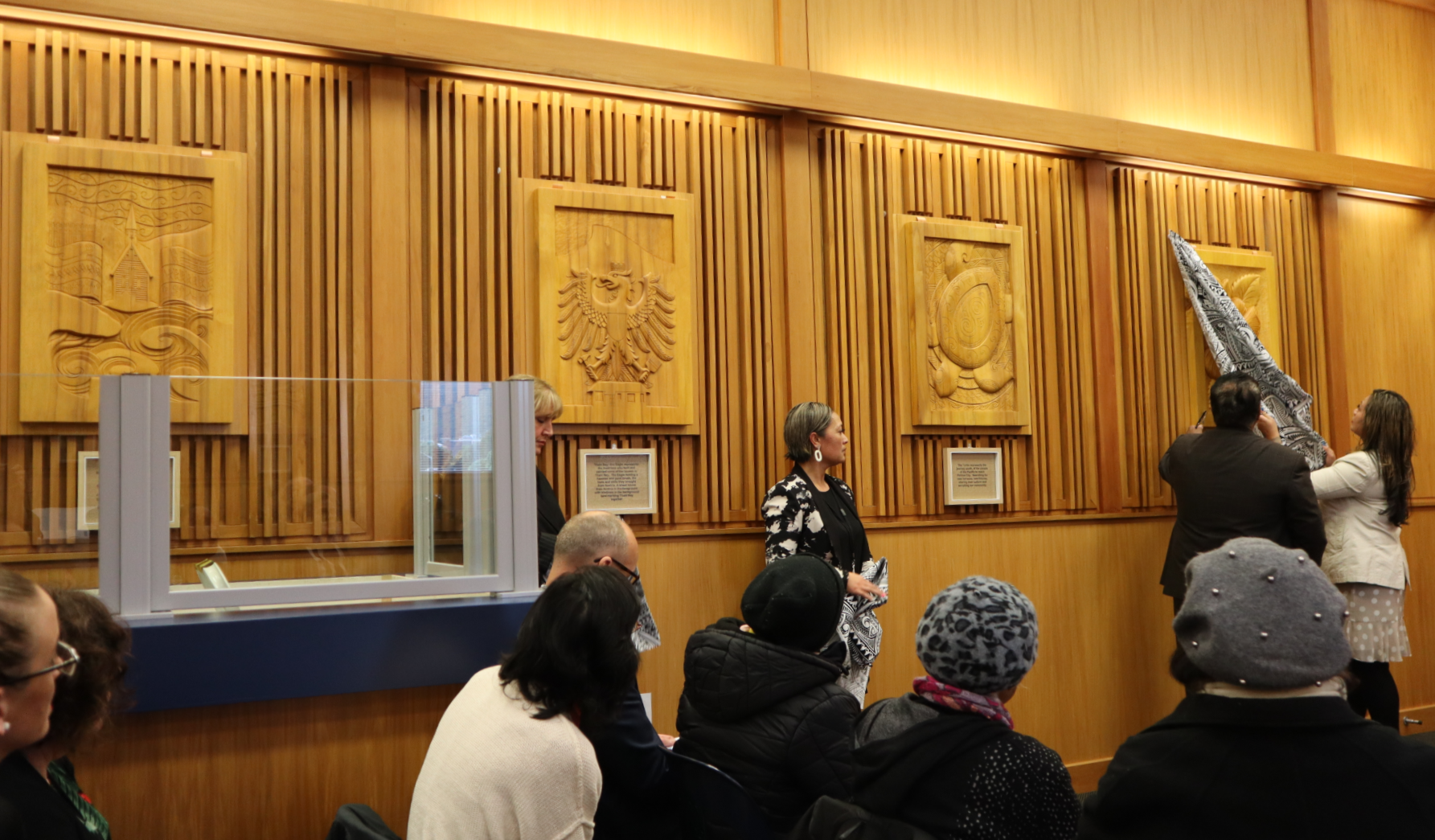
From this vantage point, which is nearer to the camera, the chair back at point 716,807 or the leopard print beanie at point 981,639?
the leopard print beanie at point 981,639

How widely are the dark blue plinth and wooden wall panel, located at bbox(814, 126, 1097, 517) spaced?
2.51 metres

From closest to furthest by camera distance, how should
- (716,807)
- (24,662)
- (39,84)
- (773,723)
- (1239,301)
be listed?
(24,662) < (716,807) < (773,723) < (39,84) < (1239,301)

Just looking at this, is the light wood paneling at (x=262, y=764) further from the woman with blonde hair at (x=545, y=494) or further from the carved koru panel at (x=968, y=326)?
the carved koru panel at (x=968, y=326)

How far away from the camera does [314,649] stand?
283 cm

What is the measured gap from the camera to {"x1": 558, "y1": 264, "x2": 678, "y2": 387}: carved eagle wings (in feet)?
15.2

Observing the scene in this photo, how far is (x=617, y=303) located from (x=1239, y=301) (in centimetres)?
359

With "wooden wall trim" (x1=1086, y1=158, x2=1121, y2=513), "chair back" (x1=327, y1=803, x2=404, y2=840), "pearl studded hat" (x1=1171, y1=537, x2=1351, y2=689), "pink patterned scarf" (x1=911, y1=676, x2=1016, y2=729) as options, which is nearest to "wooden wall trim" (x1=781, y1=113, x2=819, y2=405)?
"wooden wall trim" (x1=1086, y1=158, x2=1121, y2=513)

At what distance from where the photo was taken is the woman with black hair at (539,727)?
1.97 meters

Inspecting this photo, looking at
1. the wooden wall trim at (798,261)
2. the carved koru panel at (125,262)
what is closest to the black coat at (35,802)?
the carved koru panel at (125,262)

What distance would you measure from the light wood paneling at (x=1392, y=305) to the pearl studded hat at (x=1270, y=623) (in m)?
5.64

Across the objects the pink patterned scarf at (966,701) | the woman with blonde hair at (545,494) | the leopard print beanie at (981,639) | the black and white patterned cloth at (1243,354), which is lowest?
the pink patterned scarf at (966,701)

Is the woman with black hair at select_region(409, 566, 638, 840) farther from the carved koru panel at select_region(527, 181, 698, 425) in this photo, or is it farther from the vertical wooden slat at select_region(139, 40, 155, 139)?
the vertical wooden slat at select_region(139, 40, 155, 139)

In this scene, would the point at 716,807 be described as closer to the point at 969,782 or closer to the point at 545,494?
the point at 969,782

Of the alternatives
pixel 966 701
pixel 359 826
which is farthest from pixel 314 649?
pixel 966 701
